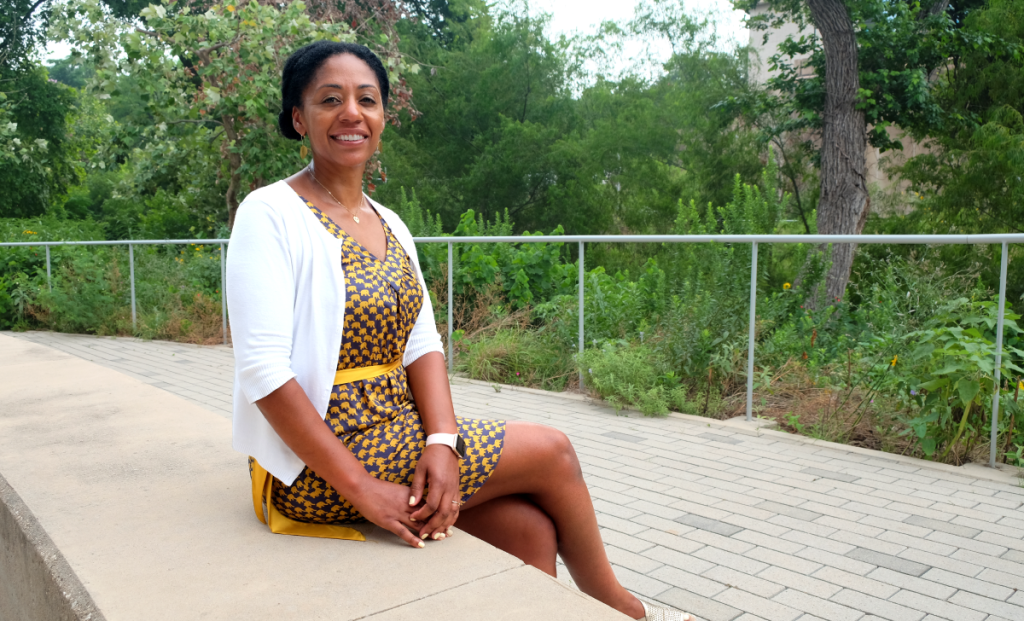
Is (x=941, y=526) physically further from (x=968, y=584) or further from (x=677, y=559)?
(x=677, y=559)

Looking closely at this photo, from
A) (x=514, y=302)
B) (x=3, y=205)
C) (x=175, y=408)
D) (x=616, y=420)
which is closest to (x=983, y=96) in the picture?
(x=514, y=302)

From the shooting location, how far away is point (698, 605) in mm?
2758

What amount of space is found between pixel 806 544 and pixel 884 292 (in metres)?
2.35

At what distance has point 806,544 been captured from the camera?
329cm

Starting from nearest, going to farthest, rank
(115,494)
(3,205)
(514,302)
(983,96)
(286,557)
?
1. (286,557)
2. (115,494)
3. (514,302)
4. (983,96)
5. (3,205)

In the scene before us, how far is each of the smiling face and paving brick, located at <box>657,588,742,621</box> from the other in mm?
1699

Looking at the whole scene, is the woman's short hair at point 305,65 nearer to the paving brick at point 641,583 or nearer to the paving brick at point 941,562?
the paving brick at point 641,583

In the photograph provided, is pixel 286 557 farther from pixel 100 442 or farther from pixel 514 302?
pixel 514 302

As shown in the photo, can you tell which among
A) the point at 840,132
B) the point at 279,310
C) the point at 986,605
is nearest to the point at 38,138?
the point at 840,132

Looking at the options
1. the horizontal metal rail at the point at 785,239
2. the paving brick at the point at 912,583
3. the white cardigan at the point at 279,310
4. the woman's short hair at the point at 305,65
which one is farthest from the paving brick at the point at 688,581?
the horizontal metal rail at the point at 785,239

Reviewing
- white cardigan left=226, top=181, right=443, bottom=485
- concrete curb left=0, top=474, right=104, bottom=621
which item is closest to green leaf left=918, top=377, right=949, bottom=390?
white cardigan left=226, top=181, right=443, bottom=485

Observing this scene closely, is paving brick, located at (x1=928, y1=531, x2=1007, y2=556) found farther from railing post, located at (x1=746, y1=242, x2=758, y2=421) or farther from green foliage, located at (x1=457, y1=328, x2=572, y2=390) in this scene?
green foliage, located at (x1=457, y1=328, x2=572, y2=390)

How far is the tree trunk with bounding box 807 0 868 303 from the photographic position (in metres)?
13.2

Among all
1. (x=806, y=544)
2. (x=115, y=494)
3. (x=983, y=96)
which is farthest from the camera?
(x=983, y=96)
